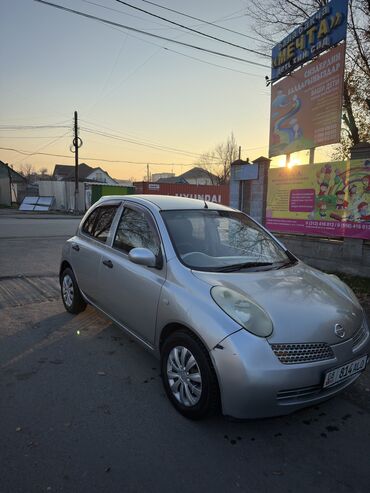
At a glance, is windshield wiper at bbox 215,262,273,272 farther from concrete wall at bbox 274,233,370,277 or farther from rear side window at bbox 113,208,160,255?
concrete wall at bbox 274,233,370,277

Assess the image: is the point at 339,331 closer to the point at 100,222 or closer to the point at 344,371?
the point at 344,371

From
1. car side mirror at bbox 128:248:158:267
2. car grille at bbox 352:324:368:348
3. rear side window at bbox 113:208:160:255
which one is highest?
rear side window at bbox 113:208:160:255

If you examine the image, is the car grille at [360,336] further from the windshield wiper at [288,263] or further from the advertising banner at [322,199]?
the advertising banner at [322,199]

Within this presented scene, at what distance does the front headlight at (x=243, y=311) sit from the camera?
8.02 ft

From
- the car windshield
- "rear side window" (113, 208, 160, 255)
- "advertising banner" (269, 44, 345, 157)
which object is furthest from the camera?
"advertising banner" (269, 44, 345, 157)

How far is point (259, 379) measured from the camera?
90.0 inches

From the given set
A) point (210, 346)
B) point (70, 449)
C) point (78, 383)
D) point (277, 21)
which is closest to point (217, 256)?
point (210, 346)

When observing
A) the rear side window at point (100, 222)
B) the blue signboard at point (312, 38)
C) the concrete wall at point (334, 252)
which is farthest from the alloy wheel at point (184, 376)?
the blue signboard at point (312, 38)

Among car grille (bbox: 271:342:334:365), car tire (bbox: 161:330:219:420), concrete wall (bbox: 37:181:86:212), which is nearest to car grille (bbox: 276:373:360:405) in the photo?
car grille (bbox: 271:342:334:365)

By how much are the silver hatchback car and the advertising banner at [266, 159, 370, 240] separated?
3.75 m

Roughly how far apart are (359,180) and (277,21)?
10875 millimetres

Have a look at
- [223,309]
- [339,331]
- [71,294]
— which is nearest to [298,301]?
[339,331]

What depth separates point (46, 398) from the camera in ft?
9.84

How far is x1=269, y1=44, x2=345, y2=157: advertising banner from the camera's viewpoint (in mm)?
7676
